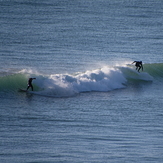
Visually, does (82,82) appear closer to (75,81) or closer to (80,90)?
(75,81)

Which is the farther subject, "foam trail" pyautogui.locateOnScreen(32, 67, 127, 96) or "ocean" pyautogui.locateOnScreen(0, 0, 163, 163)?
"foam trail" pyautogui.locateOnScreen(32, 67, 127, 96)

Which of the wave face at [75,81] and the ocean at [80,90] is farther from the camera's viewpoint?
the wave face at [75,81]

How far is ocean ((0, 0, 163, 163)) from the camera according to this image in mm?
17797

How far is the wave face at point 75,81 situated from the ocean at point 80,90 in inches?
2.4

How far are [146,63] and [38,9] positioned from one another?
29.2 m

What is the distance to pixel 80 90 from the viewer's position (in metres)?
28.2

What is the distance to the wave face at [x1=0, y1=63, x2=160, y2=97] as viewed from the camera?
27.5 meters

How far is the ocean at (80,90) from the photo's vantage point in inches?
701

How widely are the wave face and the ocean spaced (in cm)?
6

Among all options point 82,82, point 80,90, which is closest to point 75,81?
point 82,82

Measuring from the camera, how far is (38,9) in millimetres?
61969

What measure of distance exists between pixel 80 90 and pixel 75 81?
3.85 feet

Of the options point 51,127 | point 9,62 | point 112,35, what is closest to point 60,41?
point 112,35

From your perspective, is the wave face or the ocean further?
the wave face
